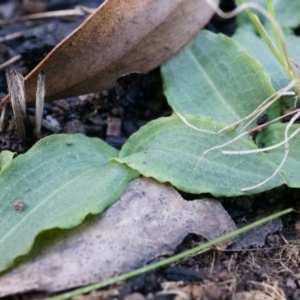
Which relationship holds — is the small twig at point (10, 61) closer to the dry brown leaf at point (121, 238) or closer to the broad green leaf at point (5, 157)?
the broad green leaf at point (5, 157)

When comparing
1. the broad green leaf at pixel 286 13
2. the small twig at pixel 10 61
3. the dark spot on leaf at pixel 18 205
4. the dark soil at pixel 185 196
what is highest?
the small twig at pixel 10 61

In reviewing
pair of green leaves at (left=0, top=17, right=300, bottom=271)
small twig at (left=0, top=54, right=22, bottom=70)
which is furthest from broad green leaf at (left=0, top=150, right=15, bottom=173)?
small twig at (left=0, top=54, right=22, bottom=70)

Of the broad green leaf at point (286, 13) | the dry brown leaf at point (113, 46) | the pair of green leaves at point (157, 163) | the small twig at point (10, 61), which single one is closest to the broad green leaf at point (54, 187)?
the pair of green leaves at point (157, 163)

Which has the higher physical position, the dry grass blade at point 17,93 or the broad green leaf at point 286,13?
the dry grass blade at point 17,93

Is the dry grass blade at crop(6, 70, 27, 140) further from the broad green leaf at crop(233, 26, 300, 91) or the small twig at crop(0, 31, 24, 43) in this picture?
the broad green leaf at crop(233, 26, 300, 91)

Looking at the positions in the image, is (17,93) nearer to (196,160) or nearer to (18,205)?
(18,205)

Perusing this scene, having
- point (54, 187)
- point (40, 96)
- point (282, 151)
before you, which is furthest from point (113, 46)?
point (282, 151)

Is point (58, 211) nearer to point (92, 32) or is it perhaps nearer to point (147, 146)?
point (147, 146)

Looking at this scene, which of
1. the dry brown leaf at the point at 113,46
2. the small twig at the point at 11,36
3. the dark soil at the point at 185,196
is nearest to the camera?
the dark soil at the point at 185,196

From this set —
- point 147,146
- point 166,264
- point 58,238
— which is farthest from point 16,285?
point 147,146
